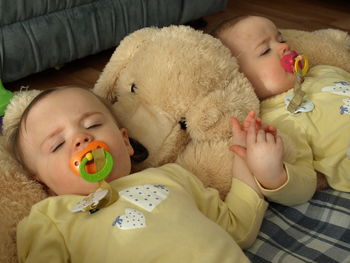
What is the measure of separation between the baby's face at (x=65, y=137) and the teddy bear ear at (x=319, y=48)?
64cm

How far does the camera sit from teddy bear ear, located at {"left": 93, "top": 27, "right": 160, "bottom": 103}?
1.02m

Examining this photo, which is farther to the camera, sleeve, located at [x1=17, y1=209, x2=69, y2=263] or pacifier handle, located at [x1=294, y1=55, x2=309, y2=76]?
pacifier handle, located at [x1=294, y1=55, x2=309, y2=76]

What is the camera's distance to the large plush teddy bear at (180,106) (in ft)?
2.88

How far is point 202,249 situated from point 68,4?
3.94 feet

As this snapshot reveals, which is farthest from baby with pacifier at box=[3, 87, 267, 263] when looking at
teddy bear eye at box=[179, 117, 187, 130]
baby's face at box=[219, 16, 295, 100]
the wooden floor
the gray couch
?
the wooden floor

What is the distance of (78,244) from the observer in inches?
27.8

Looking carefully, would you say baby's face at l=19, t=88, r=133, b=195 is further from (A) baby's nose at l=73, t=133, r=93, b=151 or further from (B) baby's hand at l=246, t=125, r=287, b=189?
(B) baby's hand at l=246, t=125, r=287, b=189

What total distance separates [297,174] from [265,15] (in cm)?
166

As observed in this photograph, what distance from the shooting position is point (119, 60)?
1034mm

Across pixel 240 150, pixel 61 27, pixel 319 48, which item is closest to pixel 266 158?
pixel 240 150

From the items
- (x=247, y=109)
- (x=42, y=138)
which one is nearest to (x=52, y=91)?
(x=42, y=138)

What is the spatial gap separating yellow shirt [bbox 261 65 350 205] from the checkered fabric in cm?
3

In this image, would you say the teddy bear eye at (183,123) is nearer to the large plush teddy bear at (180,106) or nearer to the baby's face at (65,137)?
the large plush teddy bear at (180,106)

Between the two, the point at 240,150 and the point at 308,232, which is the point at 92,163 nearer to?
the point at 240,150
